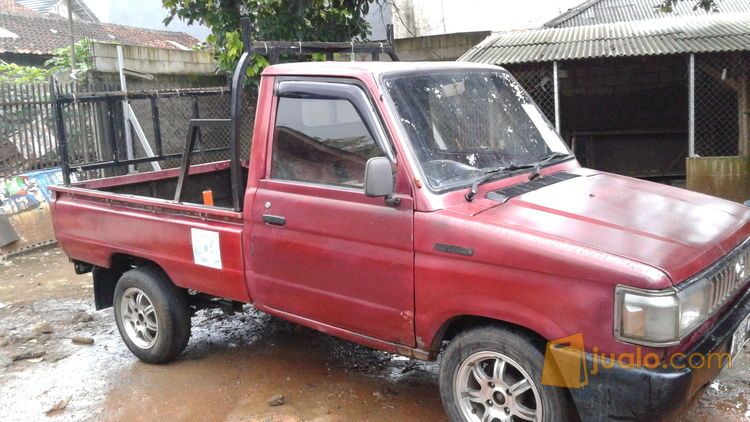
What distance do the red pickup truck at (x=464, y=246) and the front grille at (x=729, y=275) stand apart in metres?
0.01

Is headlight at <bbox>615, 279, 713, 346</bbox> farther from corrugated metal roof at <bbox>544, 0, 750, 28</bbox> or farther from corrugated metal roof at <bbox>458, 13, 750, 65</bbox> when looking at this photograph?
corrugated metal roof at <bbox>544, 0, 750, 28</bbox>

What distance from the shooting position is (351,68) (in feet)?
11.5

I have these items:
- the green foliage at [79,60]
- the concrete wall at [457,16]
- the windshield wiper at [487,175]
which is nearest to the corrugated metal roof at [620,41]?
the windshield wiper at [487,175]

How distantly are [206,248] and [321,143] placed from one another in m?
1.06

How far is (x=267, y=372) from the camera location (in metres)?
4.50

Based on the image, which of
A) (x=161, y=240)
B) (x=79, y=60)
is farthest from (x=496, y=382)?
(x=79, y=60)

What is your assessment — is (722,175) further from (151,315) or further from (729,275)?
(151,315)

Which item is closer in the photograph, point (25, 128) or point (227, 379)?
point (227, 379)

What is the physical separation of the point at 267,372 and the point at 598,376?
8.19 ft

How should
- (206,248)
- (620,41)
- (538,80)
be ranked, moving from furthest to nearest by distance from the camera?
(538,80)
(620,41)
(206,248)

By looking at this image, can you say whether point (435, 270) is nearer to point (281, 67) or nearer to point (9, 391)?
point (281, 67)

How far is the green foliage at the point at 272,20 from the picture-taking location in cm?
844

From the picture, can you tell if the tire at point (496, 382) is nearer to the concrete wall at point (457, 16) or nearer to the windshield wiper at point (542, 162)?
the windshield wiper at point (542, 162)

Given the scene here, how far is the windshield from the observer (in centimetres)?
334
